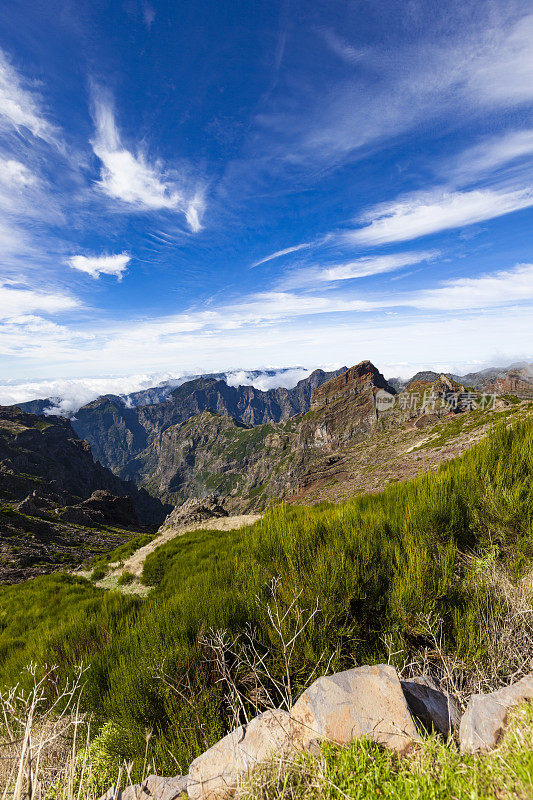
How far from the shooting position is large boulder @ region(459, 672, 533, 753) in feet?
7.26

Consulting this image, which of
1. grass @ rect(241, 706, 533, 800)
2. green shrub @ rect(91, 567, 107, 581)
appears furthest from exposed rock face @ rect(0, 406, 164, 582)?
grass @ rect(241, 706, 533, 800)

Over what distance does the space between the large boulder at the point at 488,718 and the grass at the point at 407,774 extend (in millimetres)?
100

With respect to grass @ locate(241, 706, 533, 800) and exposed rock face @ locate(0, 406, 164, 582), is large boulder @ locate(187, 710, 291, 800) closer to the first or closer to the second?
grass @ locate(241, 706, 533, 800)

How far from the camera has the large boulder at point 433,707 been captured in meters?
2.64

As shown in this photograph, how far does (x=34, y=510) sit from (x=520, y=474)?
99.0 m

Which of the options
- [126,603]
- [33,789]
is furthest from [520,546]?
[126,603]

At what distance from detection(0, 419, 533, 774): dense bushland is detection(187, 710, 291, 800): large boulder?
466 millimetres

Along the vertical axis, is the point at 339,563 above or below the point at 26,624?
above

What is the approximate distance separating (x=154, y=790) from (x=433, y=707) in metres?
2.43

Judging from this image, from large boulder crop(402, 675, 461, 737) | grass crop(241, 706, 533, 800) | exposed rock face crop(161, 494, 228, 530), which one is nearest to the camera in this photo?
grass crop(241, 706, 533, 800)

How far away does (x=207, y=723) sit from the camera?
3.34 metres

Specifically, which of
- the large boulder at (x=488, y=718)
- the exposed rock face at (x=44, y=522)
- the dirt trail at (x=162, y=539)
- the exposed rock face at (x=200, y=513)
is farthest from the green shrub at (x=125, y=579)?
the exposed rock face at (x=44, y=522)

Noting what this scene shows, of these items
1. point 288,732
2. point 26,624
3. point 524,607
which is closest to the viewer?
point 288,732

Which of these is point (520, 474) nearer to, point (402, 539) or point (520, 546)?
point (520, 546)
